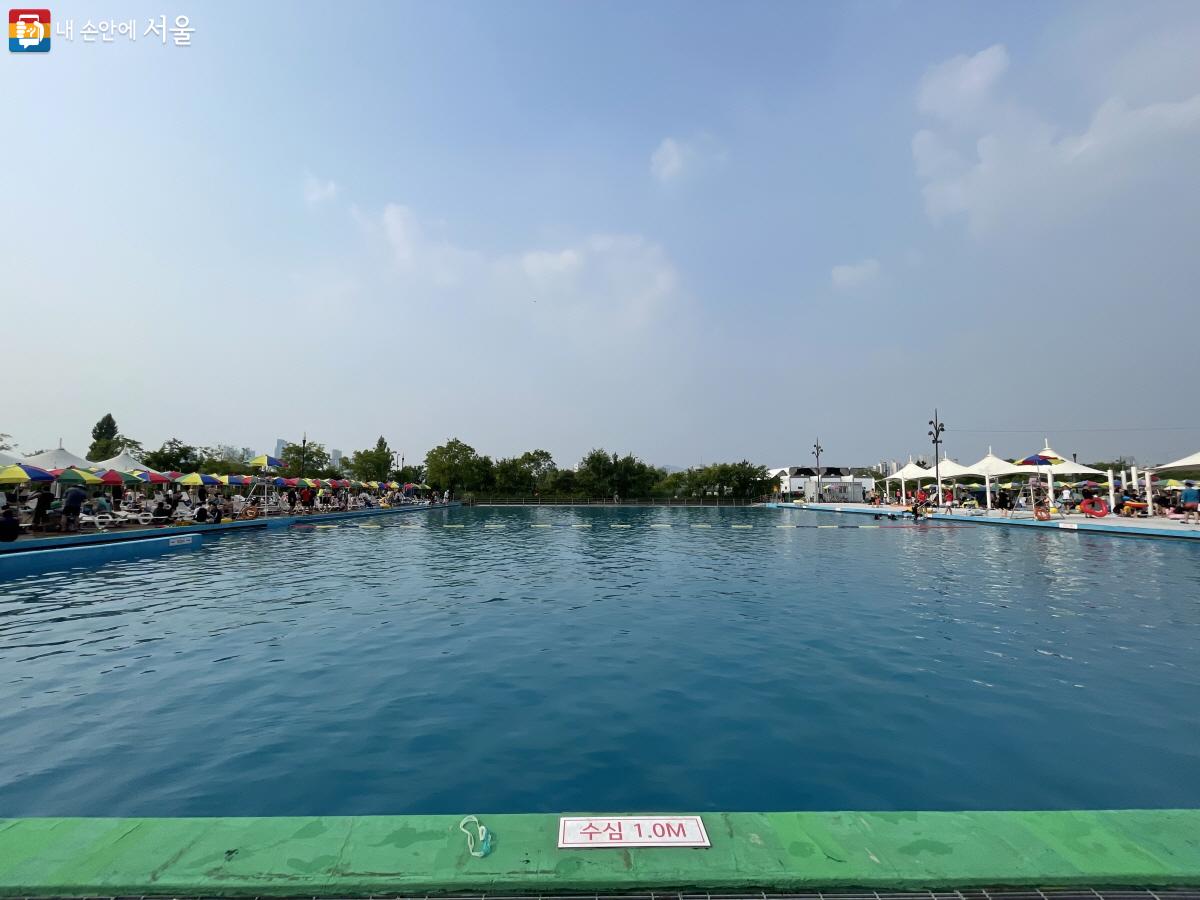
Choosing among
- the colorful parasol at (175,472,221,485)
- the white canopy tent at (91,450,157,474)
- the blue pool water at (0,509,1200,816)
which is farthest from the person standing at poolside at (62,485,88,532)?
the colorful parasol at (175,472,221,485)

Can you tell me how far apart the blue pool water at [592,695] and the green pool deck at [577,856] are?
1065mm

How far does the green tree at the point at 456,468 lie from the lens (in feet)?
218

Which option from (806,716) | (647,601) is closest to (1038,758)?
(806,716)

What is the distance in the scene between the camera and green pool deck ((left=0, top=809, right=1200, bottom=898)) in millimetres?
2574

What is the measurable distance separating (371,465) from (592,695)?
221ft

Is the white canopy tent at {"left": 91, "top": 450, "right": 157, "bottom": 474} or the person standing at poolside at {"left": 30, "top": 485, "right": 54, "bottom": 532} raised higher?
the white canopy tent at {"left": 91, "top": 450, "right": 157, "bottom": 474}

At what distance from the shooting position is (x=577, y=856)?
276 centimetres

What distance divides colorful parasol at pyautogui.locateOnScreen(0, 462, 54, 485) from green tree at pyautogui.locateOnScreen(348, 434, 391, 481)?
4918 centimetres

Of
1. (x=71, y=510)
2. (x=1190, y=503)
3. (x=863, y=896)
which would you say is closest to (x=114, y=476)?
(x=71, y=510)

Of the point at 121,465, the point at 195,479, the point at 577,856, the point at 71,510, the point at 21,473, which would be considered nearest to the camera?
the point at 577,856

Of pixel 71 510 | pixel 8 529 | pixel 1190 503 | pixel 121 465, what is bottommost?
pixel 8 529

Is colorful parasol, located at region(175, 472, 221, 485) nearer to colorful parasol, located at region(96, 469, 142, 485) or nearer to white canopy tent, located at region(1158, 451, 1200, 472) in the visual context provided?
colorful parasol, located at region(96, 469, 142, 485)

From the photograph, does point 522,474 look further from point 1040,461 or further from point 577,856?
point 577,856

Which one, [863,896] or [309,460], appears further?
[309,460]
